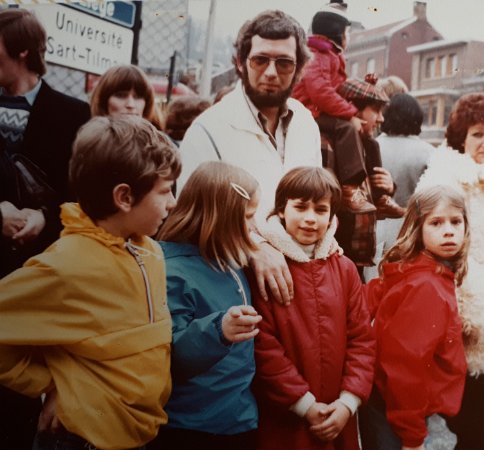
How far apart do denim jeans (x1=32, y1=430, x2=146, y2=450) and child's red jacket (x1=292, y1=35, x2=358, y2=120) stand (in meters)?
1.17

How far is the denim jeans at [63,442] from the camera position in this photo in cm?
134

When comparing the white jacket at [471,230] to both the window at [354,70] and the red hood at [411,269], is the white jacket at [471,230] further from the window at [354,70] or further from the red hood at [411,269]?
the window at [354,70]

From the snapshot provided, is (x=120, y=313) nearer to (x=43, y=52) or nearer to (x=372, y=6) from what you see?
(x=43, y=52)

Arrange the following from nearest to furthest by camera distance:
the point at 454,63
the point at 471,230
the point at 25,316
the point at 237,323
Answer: the point at 25,316 → the point at 237,323 → the point at 471,230 → the point at 454,63

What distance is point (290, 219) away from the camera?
175 centimetres

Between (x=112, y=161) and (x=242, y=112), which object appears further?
(x=242, y=112)

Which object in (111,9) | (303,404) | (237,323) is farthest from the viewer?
(111,9)

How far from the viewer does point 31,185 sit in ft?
5.16

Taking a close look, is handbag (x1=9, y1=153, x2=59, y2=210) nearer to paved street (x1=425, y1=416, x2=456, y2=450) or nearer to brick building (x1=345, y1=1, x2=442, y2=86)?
brick building (x1=345, y1=1, x2=442, y2=86)

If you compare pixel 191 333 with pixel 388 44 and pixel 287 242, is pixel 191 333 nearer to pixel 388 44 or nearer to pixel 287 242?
pixel 287 242

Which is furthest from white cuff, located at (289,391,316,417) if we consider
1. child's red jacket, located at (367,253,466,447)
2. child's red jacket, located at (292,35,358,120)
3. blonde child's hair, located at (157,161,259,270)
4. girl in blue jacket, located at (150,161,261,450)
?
child's red jacket, located at (292,35,358,120)

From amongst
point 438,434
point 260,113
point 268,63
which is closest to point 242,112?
point 260,113

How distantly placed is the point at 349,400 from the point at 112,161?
3.01 feet

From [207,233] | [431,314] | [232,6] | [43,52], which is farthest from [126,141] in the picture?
[431,314]
